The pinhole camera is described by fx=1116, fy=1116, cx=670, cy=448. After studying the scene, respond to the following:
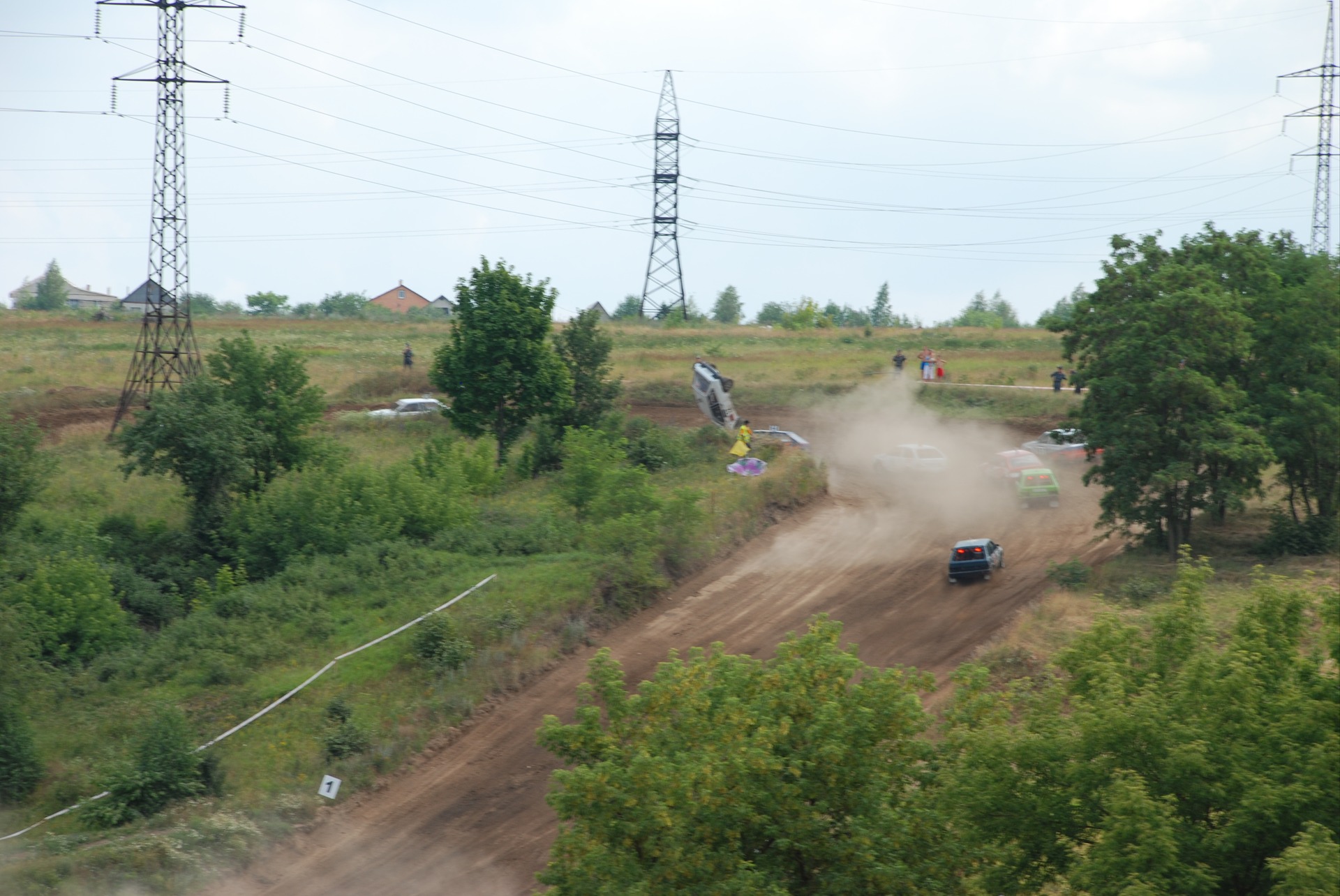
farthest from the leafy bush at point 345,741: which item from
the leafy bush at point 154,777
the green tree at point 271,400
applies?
the green tree at point 271,400

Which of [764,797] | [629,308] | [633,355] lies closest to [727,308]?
[629,308]

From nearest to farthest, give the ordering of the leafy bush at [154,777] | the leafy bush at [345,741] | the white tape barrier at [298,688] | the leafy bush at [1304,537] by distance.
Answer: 1. the leafy bush at [154,777]
2. the white tape barrier at [298,688]
3. the leafy bush at [345,741]
4. the leafy bush at [1304,537]

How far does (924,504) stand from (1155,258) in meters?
12.6

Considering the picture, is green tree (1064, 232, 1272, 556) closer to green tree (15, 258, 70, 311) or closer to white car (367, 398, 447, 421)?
white car (367, 398, 447, 421)

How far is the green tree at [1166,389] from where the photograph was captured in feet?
95.5

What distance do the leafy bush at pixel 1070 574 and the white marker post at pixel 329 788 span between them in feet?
62.3

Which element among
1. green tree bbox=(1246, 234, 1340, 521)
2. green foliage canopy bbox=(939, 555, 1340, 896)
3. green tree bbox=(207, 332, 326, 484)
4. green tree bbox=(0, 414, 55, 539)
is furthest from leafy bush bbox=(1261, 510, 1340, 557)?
green tree bbox=(0, 414, 55, 539)

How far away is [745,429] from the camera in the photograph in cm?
4472

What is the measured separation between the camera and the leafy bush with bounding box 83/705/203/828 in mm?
21078

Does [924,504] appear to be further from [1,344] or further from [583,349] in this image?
[1,344]

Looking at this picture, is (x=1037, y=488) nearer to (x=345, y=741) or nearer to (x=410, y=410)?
(x=345, y=741)

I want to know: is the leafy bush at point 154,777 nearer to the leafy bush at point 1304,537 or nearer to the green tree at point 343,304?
the leafy bush at point 1304,537

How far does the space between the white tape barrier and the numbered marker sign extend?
8.66ft

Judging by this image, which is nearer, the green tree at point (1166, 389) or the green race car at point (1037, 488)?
the green tree at point (1166, 389)
